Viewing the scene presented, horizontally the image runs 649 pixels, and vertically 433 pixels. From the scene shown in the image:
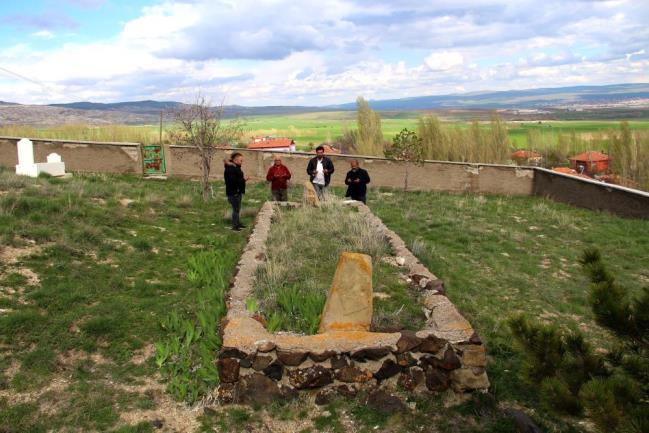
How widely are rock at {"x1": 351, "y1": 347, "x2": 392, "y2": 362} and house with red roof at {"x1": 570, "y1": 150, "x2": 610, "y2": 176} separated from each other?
123ft

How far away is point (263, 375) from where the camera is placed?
4.87 metres

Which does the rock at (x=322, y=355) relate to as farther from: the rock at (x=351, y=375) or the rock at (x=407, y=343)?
the rock at (x=407, y=343)

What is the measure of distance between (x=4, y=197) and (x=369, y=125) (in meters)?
29.8

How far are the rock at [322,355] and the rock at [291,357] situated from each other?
2.6 inches

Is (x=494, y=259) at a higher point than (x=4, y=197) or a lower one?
lower

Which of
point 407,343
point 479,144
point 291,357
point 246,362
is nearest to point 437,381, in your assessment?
point 407,343

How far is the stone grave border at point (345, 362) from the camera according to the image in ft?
15.9

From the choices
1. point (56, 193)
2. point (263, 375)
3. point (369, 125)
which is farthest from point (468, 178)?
point (369, 125)

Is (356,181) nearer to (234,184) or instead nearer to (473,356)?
(234,184)

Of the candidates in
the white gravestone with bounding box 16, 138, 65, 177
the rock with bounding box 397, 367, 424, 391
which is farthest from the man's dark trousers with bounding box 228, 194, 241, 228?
the white gravestone with bounding box 16, 138, 65, 177

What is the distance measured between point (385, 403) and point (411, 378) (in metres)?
0.39

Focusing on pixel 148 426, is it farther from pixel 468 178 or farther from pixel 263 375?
pixel 468 178

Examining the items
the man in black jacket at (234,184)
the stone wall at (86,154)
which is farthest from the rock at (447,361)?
the stone wall at (86,154)

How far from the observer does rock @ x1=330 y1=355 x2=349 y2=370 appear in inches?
194
